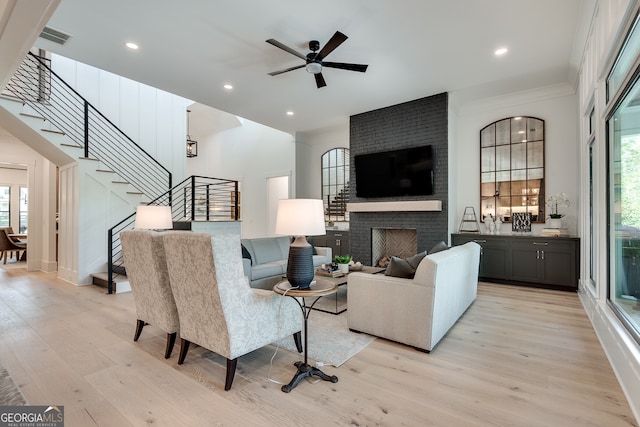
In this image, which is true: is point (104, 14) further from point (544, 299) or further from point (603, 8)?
point (544, 299)

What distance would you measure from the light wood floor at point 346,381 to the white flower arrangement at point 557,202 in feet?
7.32

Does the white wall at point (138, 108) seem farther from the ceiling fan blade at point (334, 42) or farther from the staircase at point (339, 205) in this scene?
the ceiling fan blade at point (334, 42)

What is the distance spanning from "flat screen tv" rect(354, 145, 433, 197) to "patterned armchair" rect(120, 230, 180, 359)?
14.3 feet

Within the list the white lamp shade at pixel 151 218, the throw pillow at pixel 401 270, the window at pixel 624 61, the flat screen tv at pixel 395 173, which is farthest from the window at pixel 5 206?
the window at pixel 624 61

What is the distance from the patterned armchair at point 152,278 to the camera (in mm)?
2465

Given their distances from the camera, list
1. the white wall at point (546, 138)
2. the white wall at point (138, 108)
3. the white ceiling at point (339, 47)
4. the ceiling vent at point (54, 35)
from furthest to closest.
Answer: the white wall at point (138, 108)
the white wall at point (546, 138)
the ceiling vent at point (54, 35)
the white ceiling at point (339, 47)

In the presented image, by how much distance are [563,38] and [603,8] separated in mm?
1023

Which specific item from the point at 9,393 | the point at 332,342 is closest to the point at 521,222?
the point at 332,342

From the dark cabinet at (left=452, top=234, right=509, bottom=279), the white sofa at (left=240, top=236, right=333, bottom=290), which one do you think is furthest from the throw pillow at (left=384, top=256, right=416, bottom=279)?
the dark cabinet at (left=452, top=234, right=509, bottom=279)

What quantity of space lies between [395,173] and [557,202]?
266cm

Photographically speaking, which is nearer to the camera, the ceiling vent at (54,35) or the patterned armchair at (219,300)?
the patterned armchair at (219,300)

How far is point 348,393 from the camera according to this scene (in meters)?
2.02

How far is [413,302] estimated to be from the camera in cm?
262

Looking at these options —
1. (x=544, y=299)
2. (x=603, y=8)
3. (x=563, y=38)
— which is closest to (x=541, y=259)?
(x=544, y=299)
